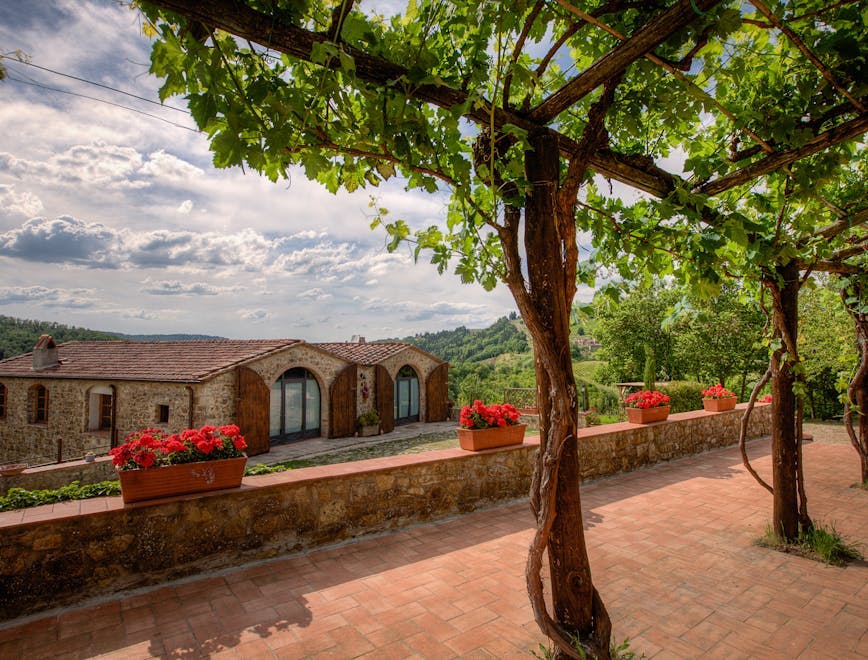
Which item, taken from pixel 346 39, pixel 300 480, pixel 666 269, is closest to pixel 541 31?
pixel 346 39

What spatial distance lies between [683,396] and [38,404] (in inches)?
802

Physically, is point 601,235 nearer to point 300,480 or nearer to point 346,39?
point 346,39

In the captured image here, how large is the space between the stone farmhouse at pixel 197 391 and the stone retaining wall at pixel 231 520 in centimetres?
893

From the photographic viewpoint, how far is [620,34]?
6.17 ft

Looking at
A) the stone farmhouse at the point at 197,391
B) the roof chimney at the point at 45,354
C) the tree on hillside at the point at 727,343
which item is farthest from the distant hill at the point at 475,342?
the roof chimney at the point at 45,354

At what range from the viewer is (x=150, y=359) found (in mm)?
14734

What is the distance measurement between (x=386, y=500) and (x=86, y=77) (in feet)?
15.2

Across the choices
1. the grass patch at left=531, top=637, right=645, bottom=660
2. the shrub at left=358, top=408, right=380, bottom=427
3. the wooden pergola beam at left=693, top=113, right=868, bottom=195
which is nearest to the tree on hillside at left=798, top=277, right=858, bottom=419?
the wooden pergola beam at left=693, top=113, right=868, bottom=195

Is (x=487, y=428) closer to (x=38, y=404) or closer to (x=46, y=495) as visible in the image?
(x=46, y=495)

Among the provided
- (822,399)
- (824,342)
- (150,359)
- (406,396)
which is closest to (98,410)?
(150,359)

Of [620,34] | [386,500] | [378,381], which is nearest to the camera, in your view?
[620,34]

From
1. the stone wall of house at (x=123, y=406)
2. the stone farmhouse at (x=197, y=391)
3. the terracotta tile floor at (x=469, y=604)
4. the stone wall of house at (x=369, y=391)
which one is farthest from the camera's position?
the stone wall of house at (x=369, y=391)

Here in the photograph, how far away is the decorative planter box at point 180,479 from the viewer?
316cm

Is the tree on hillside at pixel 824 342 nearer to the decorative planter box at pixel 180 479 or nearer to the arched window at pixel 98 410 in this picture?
the decorative planter box at pixel 180 479
